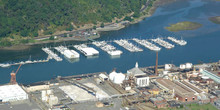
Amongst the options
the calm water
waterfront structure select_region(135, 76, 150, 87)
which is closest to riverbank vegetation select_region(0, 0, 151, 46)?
the calm water

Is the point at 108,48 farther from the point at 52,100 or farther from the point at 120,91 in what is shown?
the point at 52,100

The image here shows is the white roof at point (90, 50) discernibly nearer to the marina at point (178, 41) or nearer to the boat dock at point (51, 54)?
the boat dock at point (51, 54)

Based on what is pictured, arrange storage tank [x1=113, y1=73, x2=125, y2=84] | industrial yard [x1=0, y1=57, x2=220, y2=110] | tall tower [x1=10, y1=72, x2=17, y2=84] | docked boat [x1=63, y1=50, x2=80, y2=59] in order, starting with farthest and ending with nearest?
docked boat [x1=63, y1=50, x2=80, y2=59]
storage tank [x1=113, y1=73, x2=125, y2=84]
tall tower [x1=10, y1=72, x2=17, y2=84]
industrial yard [x1=0, y1=57, x2=220, y2=110]

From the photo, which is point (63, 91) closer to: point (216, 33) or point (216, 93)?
point (216, 93)

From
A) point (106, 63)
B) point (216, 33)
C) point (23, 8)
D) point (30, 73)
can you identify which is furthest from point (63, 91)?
point (216, 33)

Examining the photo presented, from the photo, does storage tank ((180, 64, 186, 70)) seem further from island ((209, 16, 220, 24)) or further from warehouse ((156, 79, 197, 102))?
island ((209, 16, 220, 24))

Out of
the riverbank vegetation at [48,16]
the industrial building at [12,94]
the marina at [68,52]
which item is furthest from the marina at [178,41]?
the industrial building at [12,94]
